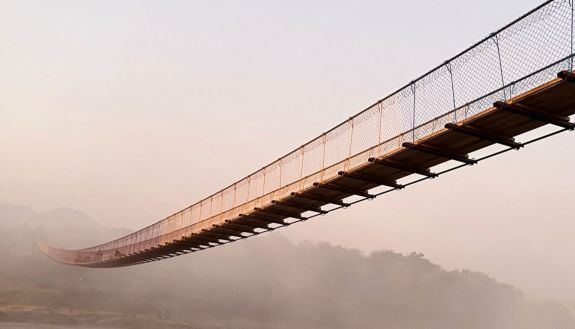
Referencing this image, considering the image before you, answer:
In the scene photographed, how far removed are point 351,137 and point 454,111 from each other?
262 inches

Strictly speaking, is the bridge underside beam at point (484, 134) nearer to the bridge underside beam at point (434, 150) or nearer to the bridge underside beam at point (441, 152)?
the bridge underside beam at point (434, 150)

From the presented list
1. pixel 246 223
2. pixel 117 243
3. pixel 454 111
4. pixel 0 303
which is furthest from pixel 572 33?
pixel 0 303

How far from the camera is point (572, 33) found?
46.1 feet

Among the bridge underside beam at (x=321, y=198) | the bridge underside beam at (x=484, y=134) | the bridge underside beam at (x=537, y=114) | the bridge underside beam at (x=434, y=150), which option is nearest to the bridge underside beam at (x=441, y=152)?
the bridge underside beam at (x=434, y=150)

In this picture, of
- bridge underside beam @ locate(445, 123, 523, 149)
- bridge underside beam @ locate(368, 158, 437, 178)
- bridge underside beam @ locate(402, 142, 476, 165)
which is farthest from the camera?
bridge underside beam @ locate(368, 158, 437, 178)

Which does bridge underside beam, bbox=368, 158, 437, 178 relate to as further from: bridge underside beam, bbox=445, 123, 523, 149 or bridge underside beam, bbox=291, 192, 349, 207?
bridge underside beam, bbox=291, 192, 349, 207

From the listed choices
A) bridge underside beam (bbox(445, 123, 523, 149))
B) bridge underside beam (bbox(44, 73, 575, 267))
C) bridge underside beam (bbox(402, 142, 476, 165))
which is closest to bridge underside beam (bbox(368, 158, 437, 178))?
bridge underside beam (bbox(44, 73, 575, 267))

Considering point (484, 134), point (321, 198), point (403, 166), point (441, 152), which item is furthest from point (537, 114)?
point (321, 198)

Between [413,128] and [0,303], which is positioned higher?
[413,128]

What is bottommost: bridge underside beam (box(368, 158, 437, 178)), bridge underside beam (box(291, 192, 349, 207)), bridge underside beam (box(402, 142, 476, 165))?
bridge underside beam (box(291, 192, 349, 207))

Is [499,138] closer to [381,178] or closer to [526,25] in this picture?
[526,25]

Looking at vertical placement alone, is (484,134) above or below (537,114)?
below

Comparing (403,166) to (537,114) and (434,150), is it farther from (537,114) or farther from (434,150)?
(537,114)

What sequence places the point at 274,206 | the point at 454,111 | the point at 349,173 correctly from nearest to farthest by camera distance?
1. the point at 454,111
2. the point at 349,173
3. the point at 274,206
